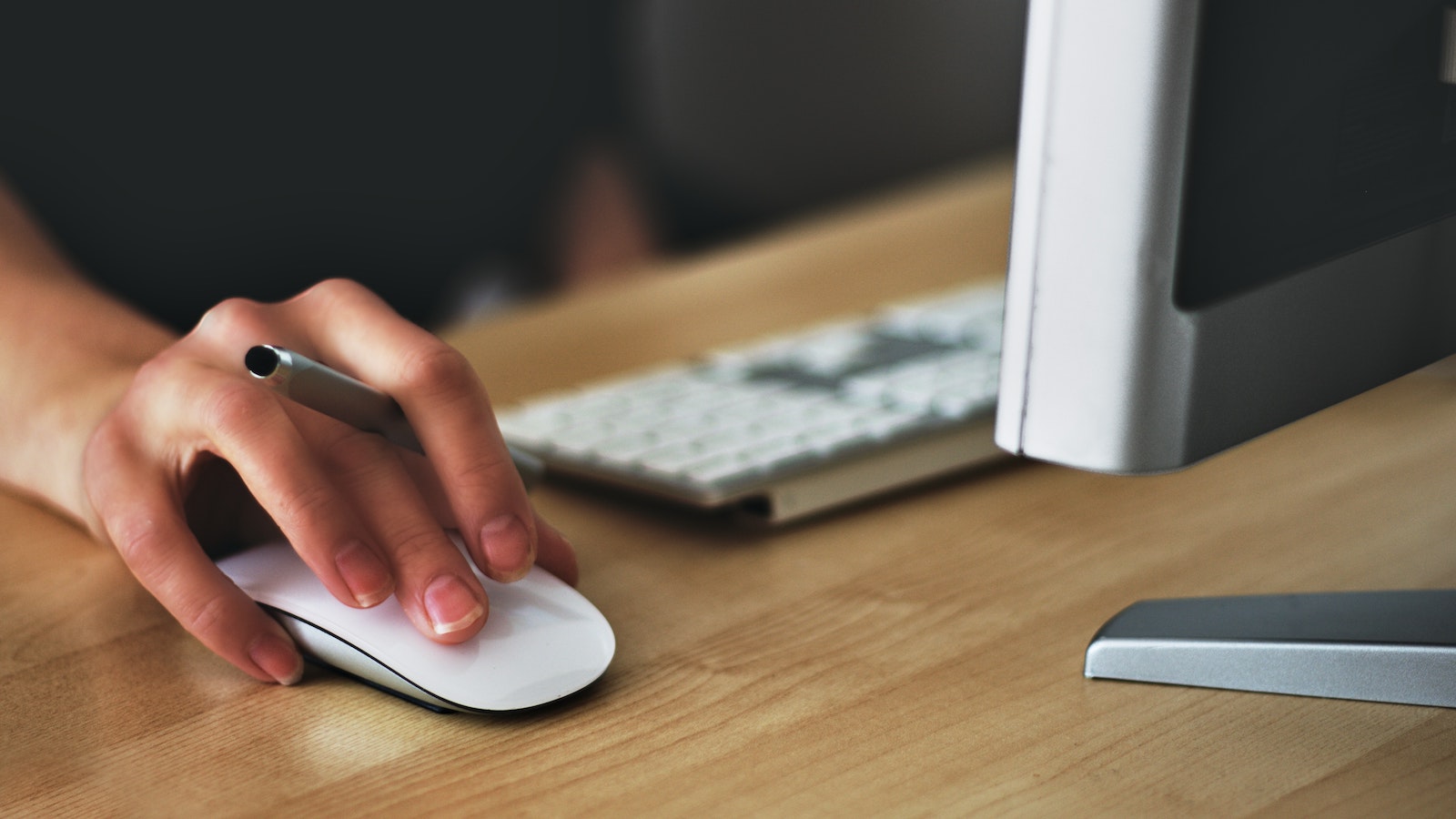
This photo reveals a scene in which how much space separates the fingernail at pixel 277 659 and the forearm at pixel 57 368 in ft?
0.56

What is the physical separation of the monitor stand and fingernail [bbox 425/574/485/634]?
0.20m

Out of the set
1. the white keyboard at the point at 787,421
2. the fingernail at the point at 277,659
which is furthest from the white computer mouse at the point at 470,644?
the white keyboard at the point at 787,421

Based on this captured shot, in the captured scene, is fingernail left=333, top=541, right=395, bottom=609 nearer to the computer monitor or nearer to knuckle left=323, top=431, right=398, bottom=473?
knuckle left=323, top=431, right=398, bottom=473

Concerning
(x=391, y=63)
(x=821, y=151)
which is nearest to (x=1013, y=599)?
(x=821, y=151)

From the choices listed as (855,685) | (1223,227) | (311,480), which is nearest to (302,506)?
(311,480)

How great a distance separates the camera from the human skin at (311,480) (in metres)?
0.44

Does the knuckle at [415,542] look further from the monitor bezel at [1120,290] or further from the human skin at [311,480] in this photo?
the monitor bezel at [1120,290]

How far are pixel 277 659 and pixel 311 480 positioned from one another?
62mm

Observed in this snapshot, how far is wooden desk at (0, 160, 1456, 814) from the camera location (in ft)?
1.23

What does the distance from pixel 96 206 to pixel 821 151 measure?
2.65ft

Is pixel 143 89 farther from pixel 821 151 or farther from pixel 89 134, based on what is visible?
A: pixel 821 151

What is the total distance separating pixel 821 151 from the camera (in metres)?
1.60

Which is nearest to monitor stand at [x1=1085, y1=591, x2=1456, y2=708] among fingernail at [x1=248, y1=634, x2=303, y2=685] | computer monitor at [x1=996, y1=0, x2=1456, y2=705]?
computer monitor at [x1=996, y1=0, x2=1456, y2=705]

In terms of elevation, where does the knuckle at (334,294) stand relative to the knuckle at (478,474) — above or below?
above
